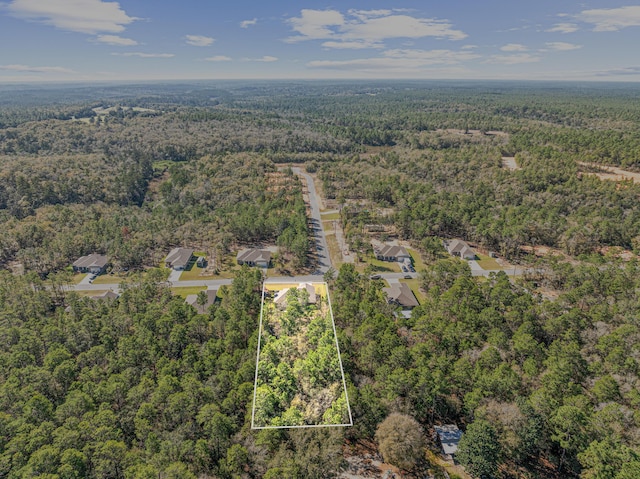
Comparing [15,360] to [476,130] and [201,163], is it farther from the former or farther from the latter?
[476,130]

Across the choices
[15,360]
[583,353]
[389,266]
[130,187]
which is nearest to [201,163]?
[130,187]

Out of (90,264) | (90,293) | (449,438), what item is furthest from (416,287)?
(90,264)

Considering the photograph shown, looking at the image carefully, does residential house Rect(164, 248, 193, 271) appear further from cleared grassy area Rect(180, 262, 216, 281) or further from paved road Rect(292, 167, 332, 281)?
paved road Rect(292, 167, 332, 281)

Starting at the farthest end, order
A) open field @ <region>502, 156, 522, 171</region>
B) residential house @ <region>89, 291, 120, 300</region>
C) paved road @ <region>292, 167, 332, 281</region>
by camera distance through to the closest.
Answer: open field @ <region>502, 156, 522, 171</region> → paved road @ <region>292, 167, 332, 281</region> → residential house @ <region>89, 291, 120, 300</region>

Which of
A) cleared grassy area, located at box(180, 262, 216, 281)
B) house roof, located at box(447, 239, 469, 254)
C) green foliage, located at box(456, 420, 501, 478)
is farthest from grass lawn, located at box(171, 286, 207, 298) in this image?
house roof, located at box(447, 239, 469, 254)

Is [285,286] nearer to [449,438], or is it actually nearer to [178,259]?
[449,438]

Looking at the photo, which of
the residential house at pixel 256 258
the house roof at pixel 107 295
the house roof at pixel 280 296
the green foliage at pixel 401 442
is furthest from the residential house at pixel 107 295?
the house roof at pixel 280 296

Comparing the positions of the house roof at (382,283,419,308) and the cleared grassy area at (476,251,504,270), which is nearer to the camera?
the house roof at (382,283,419,308)
